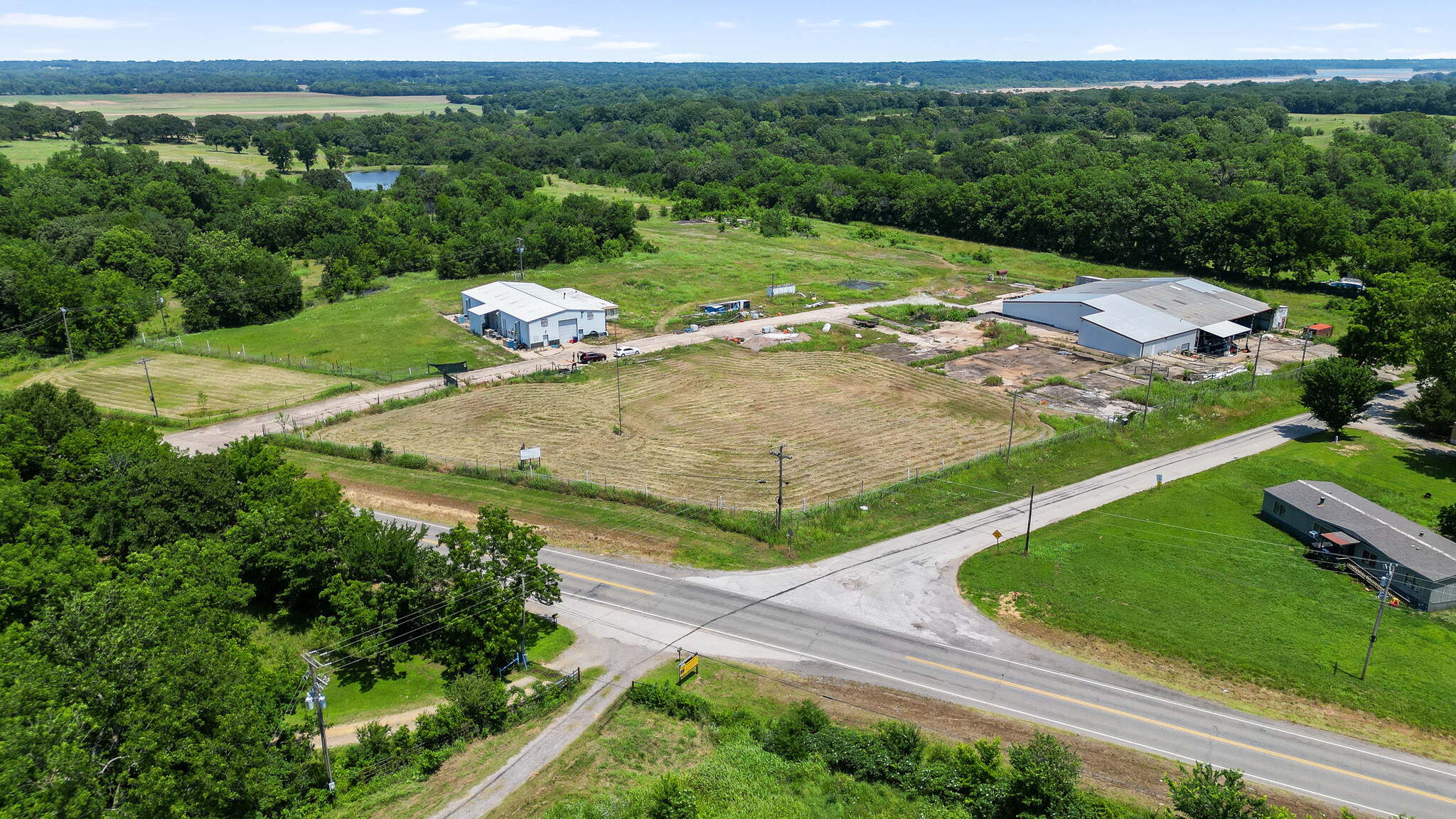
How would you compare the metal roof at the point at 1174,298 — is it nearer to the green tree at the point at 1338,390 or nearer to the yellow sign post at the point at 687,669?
the green tree at the point at 1338,390

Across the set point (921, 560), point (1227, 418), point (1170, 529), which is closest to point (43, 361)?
point (921, 560)

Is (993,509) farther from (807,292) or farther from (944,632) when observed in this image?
(807,292)

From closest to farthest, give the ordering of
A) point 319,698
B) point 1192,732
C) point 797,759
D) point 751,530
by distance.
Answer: point 319,698
point 797,759
point 1192,732
point 751,530

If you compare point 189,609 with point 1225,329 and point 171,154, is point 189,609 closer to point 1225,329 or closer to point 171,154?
point 1225,329

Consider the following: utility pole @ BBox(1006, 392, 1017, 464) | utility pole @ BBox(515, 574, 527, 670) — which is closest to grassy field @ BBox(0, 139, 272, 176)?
utility pole @ BBox(1006, 392, 1017, 464)

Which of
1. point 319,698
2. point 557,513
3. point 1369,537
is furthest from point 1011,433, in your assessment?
point 319,698

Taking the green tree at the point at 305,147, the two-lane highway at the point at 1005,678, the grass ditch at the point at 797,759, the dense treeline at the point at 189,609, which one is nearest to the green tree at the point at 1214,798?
the grass ditch at the point at 797,759
